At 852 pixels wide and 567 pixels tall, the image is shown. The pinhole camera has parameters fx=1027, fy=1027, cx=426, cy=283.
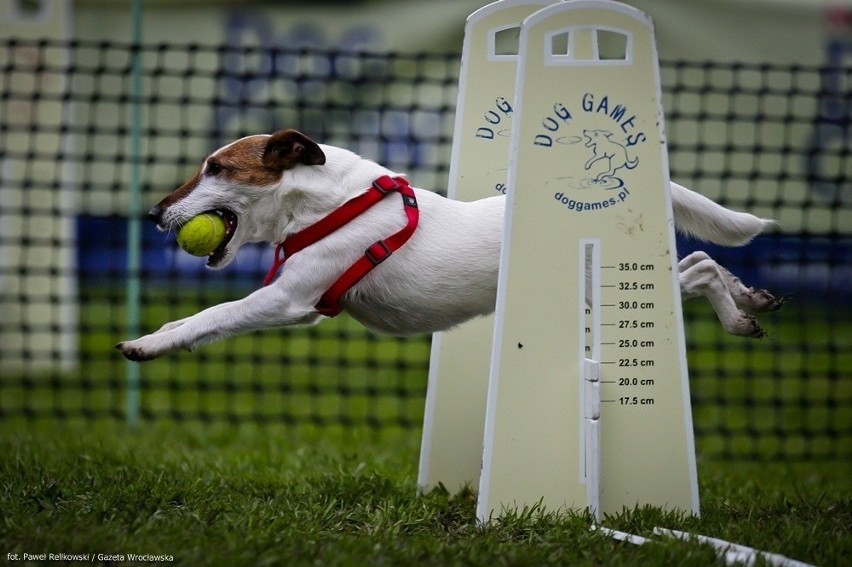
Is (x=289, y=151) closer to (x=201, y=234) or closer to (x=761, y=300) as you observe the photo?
(x=201, y=234)

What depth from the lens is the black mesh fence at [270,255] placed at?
674 cm

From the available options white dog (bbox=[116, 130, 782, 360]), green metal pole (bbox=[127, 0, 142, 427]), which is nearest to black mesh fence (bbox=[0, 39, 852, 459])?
green metal pole (bbox=[127, 0, 142, 427])

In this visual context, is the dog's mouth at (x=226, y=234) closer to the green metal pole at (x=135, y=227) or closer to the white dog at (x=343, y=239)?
the white dog at (x=343, y=239)

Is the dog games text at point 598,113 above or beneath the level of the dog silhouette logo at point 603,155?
above

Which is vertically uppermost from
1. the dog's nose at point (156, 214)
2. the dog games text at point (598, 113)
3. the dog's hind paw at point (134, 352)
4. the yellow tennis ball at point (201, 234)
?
the dog games text at point (598, 113)

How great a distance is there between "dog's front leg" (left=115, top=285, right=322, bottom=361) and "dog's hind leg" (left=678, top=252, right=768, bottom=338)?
1499 millimetres

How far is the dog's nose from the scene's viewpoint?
12.3 ft

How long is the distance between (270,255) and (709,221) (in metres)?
7.87

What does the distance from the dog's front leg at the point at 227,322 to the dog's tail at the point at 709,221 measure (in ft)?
4.89

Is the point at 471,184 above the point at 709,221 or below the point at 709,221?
above

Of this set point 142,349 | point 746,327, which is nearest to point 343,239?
point 142,349

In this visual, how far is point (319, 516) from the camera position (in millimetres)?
3730

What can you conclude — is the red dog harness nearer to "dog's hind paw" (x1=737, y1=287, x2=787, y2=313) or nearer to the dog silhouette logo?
the dog silhouette logo

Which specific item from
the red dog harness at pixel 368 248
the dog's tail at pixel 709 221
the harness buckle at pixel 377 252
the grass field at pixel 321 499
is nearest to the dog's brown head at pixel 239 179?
the red dog harness at pixel 368 248
